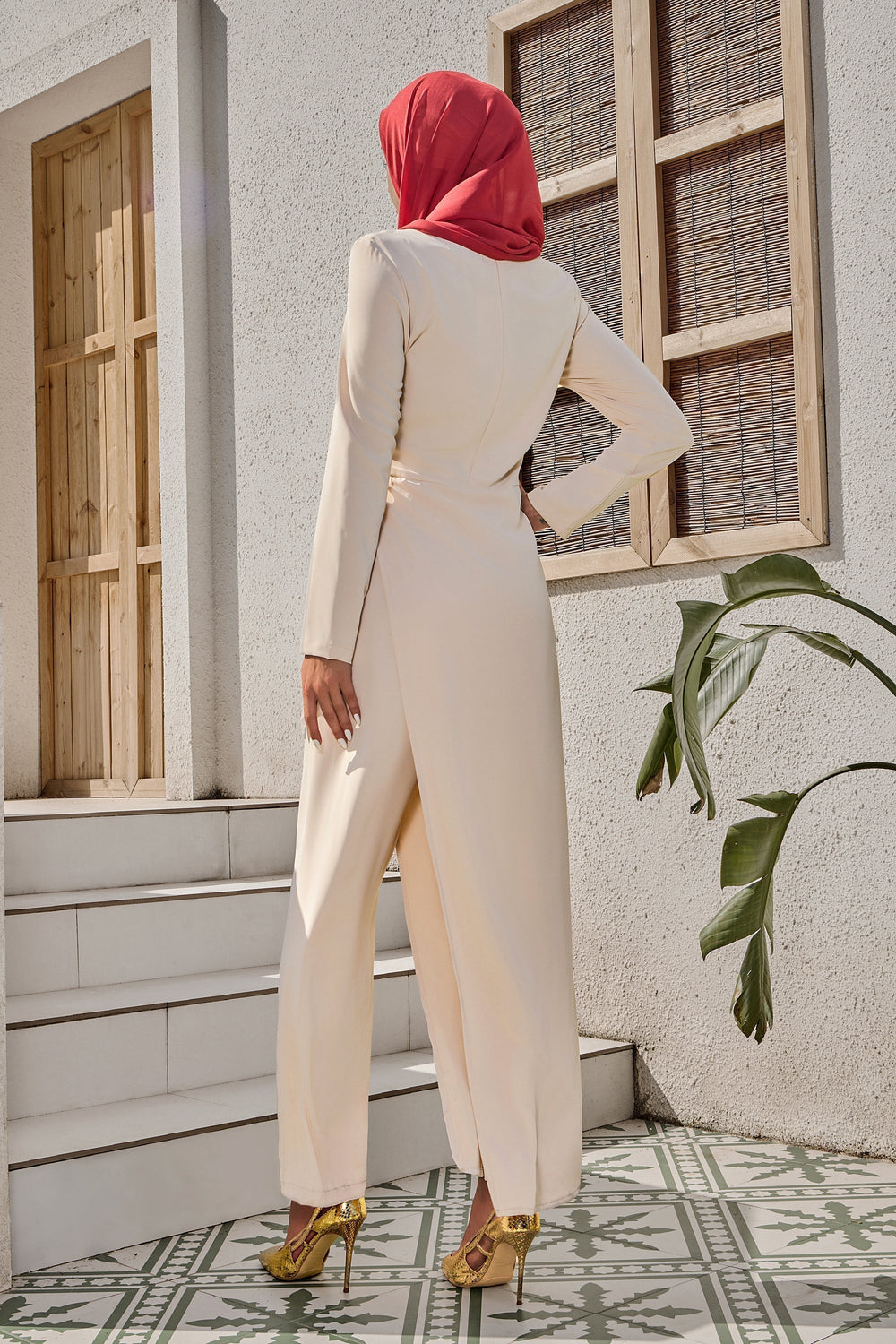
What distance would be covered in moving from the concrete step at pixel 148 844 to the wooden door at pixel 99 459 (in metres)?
0.99

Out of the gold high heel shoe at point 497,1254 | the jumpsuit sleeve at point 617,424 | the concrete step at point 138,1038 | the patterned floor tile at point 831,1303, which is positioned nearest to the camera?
the patterned floor tile at point 831,1303

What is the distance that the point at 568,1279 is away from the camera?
78.9 inches

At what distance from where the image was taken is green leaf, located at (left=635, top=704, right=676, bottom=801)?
221 centimetres

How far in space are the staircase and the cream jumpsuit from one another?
40cm

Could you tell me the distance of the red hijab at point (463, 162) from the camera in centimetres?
193

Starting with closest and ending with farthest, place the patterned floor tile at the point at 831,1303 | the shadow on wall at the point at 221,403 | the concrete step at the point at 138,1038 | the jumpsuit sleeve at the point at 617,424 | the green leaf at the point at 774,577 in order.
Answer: the patterned floor tile at the point at 831,1303 < the green leaf at the point at 774,577 < the jumpsuit sleeve at the point at 617,424 < the concrete step at the point at 138,1038 < the shadow on wall at the point at 221,403

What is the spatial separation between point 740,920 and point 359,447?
93 centimetres

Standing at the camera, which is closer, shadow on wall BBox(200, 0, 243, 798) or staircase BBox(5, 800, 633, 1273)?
staircase BBox(5, 800, 633, 1273)

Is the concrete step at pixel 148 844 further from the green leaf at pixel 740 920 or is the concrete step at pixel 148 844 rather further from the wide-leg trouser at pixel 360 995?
the green leaf at pixel 740 920

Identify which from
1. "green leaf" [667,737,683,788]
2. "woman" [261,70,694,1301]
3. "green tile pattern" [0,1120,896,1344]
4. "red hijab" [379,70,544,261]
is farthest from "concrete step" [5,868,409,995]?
"red hijab" [379,70,544,261]

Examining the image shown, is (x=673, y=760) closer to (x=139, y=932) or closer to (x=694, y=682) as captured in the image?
(x=694, y=682)

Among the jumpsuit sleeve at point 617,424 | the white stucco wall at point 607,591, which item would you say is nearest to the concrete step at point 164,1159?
the white stucco wall at point 607,591

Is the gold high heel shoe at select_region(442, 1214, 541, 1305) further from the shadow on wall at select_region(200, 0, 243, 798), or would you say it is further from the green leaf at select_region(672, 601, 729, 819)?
the shadow on wall at select_region(200, 0, 243, 798)

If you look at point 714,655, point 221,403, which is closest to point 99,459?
point 221,403
